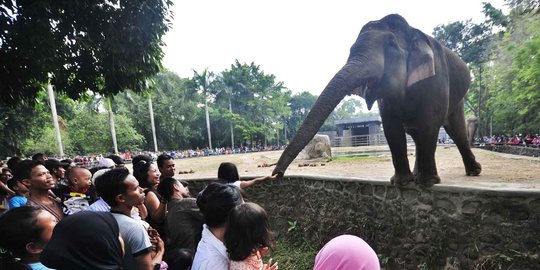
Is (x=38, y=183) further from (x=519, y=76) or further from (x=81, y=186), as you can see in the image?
(x=519, y=76)

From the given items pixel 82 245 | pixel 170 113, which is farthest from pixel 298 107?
pixel 82 245

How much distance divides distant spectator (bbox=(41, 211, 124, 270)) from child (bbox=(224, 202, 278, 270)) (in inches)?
23.0

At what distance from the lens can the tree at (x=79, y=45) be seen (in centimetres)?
432

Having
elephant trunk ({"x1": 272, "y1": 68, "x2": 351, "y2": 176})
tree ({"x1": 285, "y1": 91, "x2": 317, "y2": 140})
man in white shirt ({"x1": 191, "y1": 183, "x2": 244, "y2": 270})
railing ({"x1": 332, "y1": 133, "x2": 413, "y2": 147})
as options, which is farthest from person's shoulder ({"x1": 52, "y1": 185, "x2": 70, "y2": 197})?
tree ({"x1": 285, "y1": 91, "x2": 317, "y2": 140})

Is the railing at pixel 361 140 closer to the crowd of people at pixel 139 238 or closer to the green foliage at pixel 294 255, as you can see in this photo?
the green foliage at pixel 294 255

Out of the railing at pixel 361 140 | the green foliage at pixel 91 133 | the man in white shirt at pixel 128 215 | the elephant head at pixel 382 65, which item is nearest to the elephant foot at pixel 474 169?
the elephant head at pixel 382 65

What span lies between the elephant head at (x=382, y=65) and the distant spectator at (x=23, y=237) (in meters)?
2.34

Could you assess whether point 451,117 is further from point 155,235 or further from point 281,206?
point 155,235

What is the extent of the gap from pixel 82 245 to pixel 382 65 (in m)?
3.29

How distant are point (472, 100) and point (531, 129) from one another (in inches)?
Result: 397

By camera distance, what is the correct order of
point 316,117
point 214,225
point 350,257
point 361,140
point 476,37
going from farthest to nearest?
point 361,140
point 476,37
point 316,117
point 214,225
point 350,257

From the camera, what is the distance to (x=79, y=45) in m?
5.09

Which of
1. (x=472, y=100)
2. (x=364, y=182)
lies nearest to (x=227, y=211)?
(x=364, y=182)

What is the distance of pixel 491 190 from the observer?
10.9 ft
